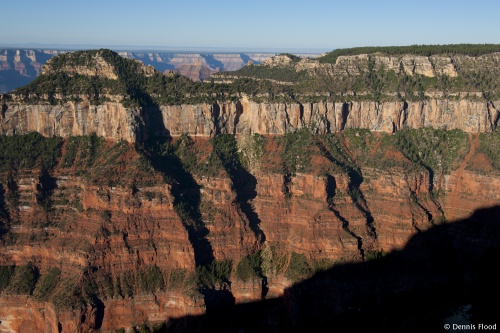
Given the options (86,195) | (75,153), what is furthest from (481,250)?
(75,153)

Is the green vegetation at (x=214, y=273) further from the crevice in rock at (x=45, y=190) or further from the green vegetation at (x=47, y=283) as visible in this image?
the crevice in rock at (x=45, y=190)

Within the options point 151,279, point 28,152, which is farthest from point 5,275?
point 28,152

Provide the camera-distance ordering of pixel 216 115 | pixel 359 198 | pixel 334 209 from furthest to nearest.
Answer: pixel 216 115 → pixel 359 198 → pixel 334 209

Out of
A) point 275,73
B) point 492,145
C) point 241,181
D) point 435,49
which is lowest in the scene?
point 241,181

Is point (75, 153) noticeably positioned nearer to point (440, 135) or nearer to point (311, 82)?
point (311, 82)

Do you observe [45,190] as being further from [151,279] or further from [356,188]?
[356,188]

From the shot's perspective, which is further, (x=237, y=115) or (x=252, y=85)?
(x=252, y=85)

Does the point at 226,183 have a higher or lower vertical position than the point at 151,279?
higher
